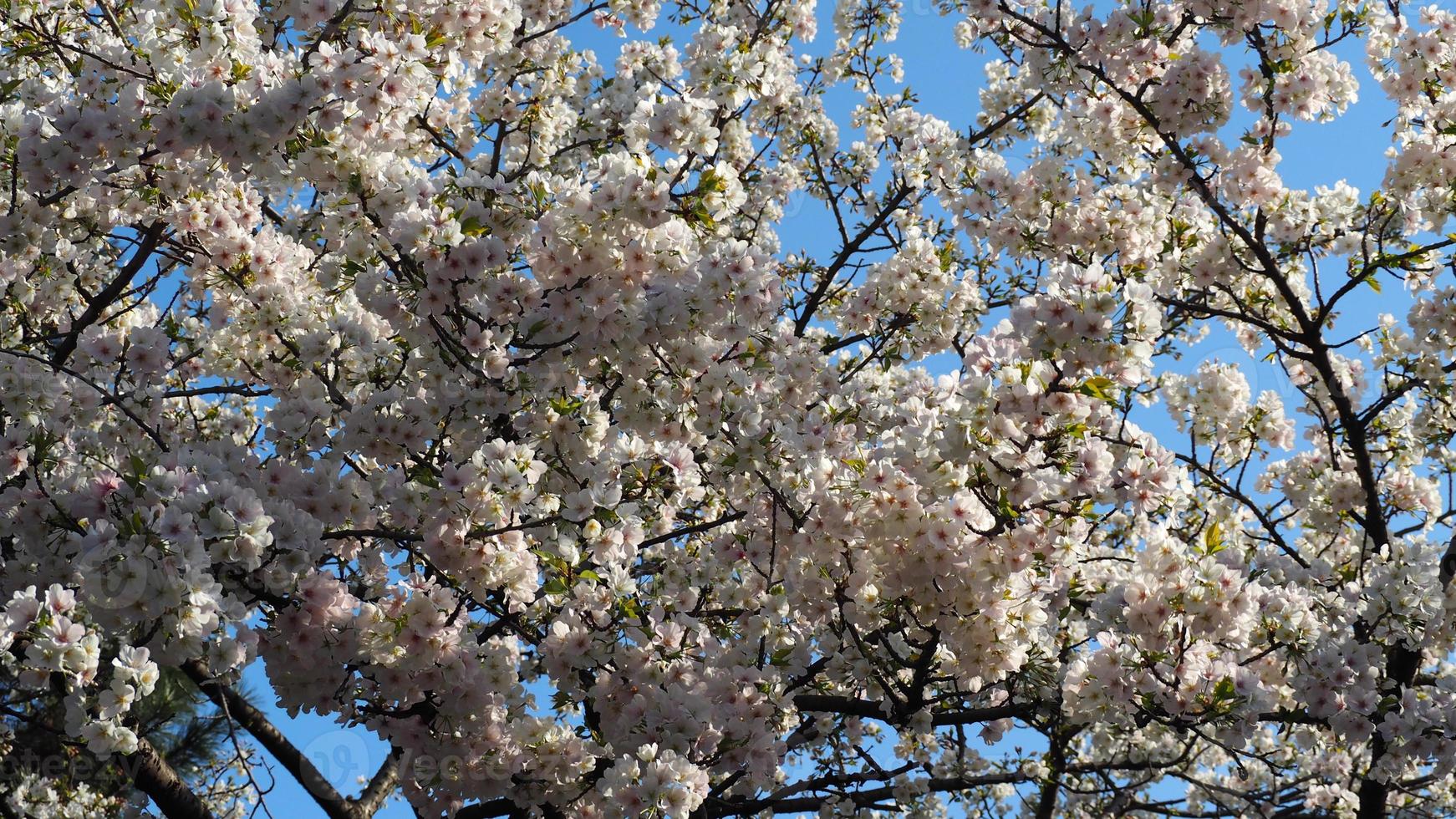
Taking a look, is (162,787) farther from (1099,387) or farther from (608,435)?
(1099,387)

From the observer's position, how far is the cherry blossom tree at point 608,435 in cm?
A: 366

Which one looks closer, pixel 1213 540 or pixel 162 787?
pixel 1213 540

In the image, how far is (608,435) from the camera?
4613 millimetres

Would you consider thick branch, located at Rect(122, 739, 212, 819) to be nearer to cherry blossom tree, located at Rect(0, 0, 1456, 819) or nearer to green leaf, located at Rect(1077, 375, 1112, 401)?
cherry blossom tree, located at Rect(0, 0, 1456, 819)

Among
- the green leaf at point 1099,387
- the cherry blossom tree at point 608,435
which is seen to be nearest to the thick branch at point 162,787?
the cherry blossom tree at point 608,435

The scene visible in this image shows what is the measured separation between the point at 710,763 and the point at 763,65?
3889mm

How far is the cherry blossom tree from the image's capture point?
3662 millimetres

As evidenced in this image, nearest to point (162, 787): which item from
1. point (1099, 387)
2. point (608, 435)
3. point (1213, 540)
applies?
point (608, 435)

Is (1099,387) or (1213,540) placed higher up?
(1099,387)

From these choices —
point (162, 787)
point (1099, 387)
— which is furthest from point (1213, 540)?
point (162, 787)

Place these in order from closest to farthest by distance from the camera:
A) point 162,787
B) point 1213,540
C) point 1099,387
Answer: point 1099,387
point 1213,540
point 162,787

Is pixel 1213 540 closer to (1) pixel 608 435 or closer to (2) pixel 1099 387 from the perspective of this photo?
(2) pixel 1099 387

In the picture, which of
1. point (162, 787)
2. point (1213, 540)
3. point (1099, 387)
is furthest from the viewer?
point (162, 787)

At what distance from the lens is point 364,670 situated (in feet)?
13.6
